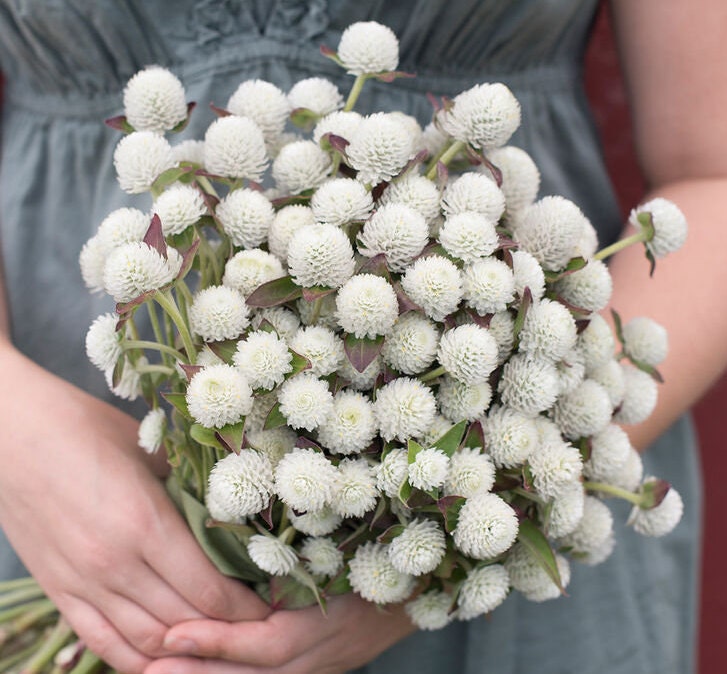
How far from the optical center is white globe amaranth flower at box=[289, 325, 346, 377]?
36cm

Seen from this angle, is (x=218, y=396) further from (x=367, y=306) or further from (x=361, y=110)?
(x=361, y=110)

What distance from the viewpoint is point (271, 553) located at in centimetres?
39

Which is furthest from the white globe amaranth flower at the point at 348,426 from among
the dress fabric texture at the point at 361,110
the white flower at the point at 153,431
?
the dress fabric texture at the point at 361,110

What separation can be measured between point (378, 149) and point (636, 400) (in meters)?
0.21

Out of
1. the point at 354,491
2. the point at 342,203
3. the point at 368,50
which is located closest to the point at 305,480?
the point at 354,491

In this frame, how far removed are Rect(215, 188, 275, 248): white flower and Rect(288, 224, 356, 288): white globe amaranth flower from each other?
31 millimetres

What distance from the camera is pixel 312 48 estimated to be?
22.3 inches

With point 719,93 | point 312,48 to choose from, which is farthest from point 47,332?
point 719,93

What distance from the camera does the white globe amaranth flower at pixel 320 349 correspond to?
0.36m

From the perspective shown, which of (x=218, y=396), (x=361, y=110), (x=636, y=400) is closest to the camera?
(x=218, y=396)

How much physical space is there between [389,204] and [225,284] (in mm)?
90

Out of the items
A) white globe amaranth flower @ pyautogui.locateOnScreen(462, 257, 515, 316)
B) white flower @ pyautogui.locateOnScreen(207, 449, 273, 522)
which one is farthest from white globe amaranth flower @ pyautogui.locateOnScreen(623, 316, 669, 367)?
white flower @ pyautogui.locateOnScreen(207, 449, 273, 522)

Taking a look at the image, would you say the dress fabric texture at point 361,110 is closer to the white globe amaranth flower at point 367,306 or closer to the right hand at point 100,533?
the right hand at point 100,533

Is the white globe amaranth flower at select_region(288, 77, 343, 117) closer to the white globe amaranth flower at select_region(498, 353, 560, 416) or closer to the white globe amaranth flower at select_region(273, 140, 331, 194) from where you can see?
the white globe amaranth flower at select_region(273, 140, 331, 194)
